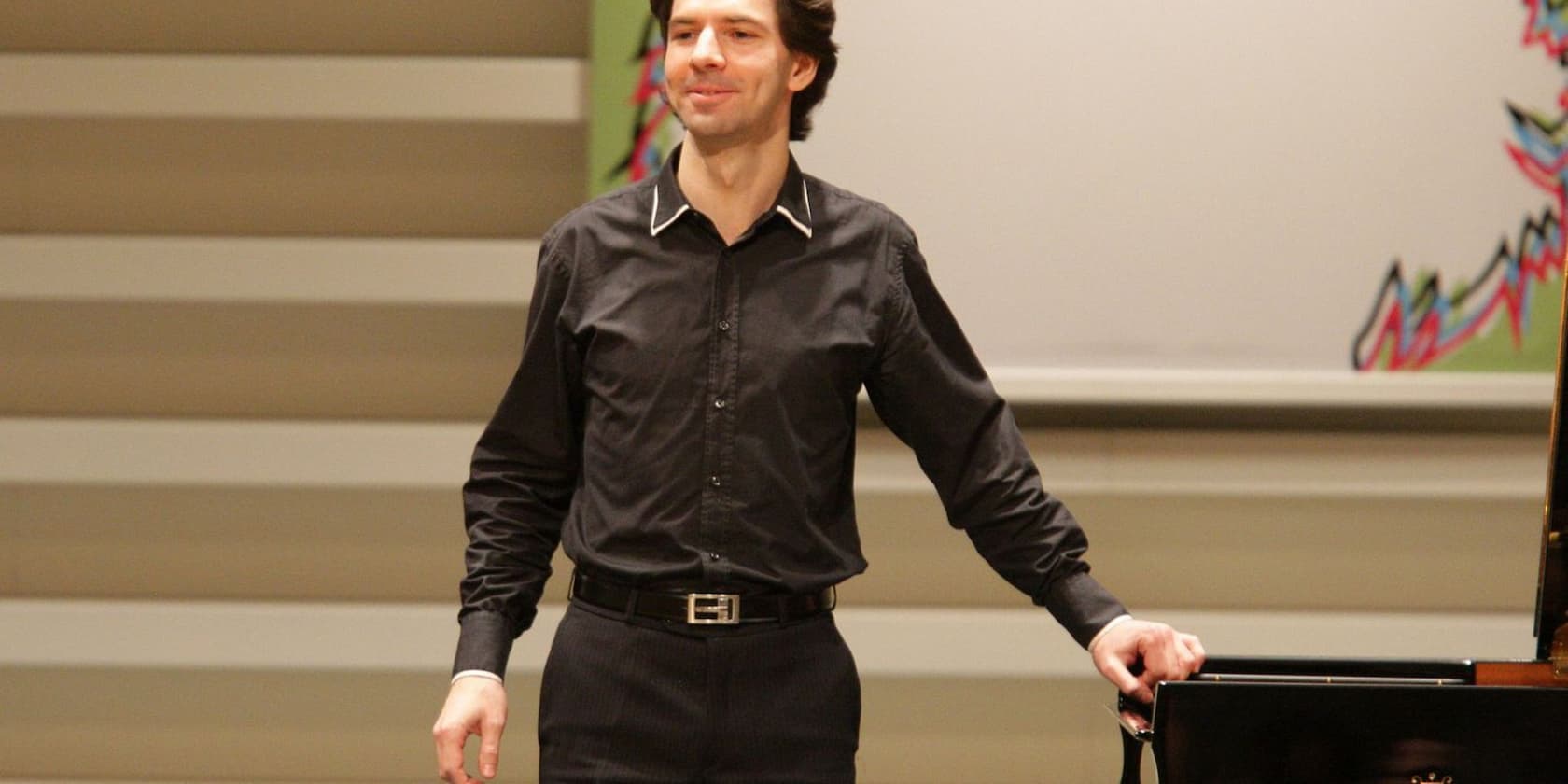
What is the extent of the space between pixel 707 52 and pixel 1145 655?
28.5 inches

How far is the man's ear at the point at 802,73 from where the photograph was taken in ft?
5.71

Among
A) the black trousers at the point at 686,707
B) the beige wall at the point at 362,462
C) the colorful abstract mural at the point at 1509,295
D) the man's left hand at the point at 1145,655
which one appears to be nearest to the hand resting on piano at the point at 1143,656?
the man's left hand at the point at 1145,655

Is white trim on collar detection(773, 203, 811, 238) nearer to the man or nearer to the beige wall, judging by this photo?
the man

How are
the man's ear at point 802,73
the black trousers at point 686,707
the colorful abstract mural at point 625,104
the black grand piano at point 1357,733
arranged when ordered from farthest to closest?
the colorful abstract mural at point 625,104
the man's ear at point 802,73
the black trousers at point 686,707
the black grand piano at point 1357,733

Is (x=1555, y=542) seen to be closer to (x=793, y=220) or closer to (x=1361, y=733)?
(x=1361, y=733)

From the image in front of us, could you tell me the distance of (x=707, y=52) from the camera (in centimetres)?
165

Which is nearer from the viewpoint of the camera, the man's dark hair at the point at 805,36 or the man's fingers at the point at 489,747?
the man's fingers at the point at 489,747

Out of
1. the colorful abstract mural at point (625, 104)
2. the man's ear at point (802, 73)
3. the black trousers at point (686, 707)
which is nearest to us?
the black trousers at point (686, 707)

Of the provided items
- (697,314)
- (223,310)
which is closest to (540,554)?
(697,314)

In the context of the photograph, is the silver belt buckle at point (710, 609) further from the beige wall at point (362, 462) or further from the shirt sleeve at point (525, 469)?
the beige wall at point (362, 462)

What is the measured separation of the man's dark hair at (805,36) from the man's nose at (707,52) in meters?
0.07

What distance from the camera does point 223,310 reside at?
9.29 feet

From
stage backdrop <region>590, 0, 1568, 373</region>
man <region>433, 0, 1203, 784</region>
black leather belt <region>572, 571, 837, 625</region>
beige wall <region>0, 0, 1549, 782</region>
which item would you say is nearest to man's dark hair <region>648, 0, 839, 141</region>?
man <region>433, 0, 1203, 784</region>

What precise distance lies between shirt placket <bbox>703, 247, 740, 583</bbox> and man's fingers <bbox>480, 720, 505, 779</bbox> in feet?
0.82
